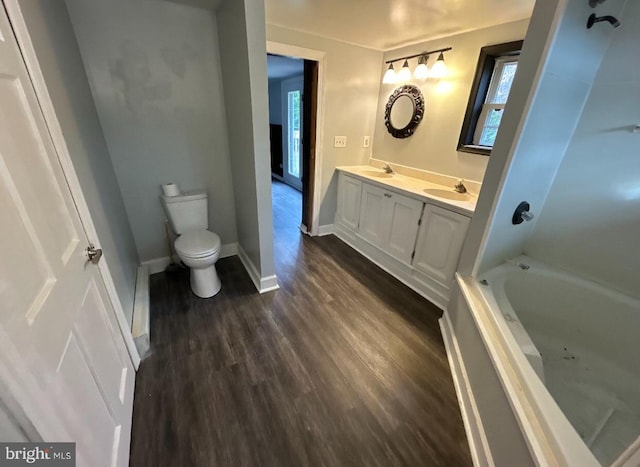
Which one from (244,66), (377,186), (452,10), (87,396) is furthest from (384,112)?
(87,396)

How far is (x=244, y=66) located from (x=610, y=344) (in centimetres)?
273

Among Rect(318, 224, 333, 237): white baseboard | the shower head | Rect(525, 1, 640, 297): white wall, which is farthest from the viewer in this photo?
Rect(318, 224, 333, 237): white baseboard

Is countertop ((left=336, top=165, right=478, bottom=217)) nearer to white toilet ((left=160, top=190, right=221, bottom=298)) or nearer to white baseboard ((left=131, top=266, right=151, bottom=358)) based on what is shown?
white toilet ((left=160, top=190, right=221, bottom=298))

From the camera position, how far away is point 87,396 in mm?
905

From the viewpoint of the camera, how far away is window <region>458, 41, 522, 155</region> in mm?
2064

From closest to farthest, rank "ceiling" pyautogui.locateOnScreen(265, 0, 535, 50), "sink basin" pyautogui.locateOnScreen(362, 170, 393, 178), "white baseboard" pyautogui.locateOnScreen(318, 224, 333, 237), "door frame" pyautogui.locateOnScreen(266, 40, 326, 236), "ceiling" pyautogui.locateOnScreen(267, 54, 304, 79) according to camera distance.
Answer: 1. "ceiling" pyautogui.locateOnScreen(265, 0, 535, 50)
2. "door frame" pyautogui.locateOnScreen(266, 40, 326, 236)
3. "sink basin" pyautogui.locateOnScreen(362, 170, 393, 178)
4. "white baseboard" pyautogui.locateOnScreen(318, 224, 333, 237)
5. "ceiling" pyautogui.locateOnScreen(267, 54, 304, 79)

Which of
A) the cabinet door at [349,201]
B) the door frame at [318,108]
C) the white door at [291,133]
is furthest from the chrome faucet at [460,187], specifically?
the white door at [291,133]

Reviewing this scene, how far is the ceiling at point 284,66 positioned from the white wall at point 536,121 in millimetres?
2918

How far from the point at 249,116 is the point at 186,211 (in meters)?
1.04

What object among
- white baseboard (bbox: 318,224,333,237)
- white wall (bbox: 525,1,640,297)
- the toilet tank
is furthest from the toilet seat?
white wall (bbox: 525,1,640,297)

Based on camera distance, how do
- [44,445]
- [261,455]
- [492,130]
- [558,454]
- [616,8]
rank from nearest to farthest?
[44,445], [558,454], [261,455], [616,8], [492,130]

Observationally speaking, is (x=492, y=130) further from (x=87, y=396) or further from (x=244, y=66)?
(x=87, y=396)

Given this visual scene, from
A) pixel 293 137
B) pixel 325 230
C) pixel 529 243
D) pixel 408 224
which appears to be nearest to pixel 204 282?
pixel 325 230

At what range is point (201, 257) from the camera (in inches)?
77.4
